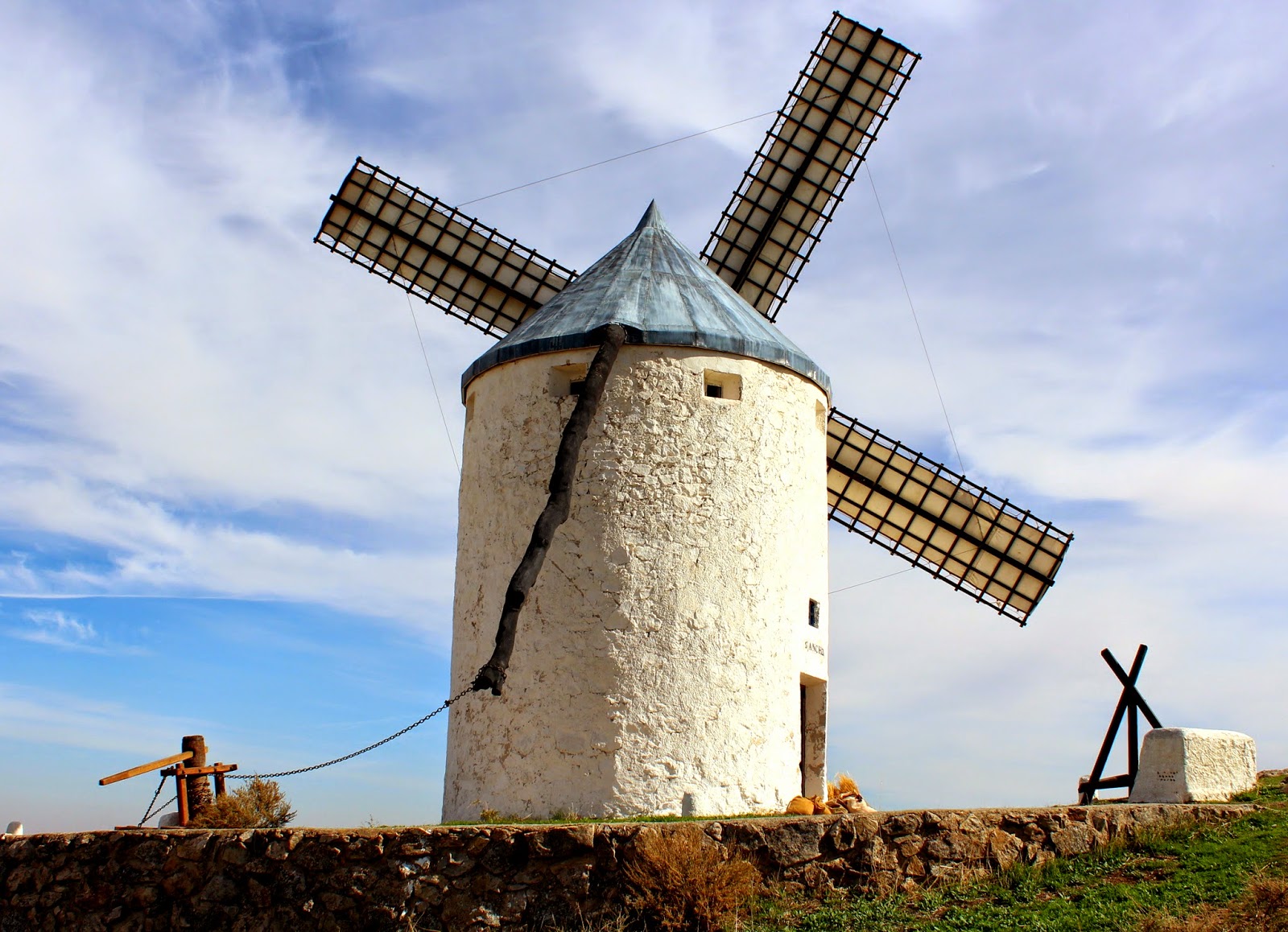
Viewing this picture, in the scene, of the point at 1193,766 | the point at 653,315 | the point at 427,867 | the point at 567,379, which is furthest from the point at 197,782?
the point at 1193,766

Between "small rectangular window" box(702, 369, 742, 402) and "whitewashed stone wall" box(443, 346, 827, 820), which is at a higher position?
"small rectangular window" box(702, 369, 742, 402)

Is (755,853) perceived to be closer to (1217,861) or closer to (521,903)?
(521,903)

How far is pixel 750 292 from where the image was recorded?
15.4 m

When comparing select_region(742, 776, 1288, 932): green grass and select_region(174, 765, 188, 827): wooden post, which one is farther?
select_region(174, 765, 188, 827): wooden post

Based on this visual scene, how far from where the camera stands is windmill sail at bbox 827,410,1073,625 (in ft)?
46.2

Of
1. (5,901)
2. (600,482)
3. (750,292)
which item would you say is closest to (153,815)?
(5,901)

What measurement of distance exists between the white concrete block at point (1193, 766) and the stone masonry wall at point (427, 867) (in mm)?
1692

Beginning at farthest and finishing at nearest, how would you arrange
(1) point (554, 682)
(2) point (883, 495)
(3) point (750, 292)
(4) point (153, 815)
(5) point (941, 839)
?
1. (3) point (750, 292)
2. (2) point (883, 495)
3. (1) point (554, 682)
4. (4) point (153, 815)
5. (5) point (941, 839)

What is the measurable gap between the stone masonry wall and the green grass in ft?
0.62

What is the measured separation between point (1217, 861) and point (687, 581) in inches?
166

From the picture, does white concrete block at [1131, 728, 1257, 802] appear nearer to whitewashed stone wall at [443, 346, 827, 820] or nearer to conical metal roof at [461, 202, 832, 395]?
whitewashed stone wall at [443, 346, 827, 820]

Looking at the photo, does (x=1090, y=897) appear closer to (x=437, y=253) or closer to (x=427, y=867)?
(x=427, y=867)

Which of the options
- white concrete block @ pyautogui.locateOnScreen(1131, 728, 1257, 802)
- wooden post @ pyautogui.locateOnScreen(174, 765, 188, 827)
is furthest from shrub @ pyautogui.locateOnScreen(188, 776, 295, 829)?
white concrete block @ pyautogui.locateOnScreen(1131, 728, 1257, 802)

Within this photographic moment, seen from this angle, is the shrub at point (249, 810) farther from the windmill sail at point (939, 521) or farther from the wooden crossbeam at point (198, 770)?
the windmill sail at point (939, 521)
